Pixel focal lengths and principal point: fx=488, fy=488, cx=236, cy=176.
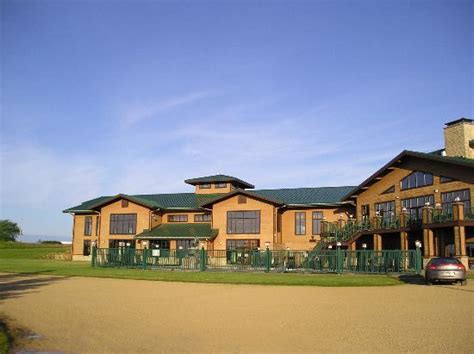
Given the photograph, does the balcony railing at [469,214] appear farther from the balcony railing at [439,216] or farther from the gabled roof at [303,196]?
the gabled roof at [303,196]

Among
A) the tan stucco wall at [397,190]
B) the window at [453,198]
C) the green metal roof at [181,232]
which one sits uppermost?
the tan stucco wall at [397,190]

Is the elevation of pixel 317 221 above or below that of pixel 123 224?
above

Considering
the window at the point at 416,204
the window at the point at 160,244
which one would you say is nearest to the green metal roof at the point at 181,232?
the window at the point at 160,244

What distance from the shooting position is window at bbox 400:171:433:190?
3403 centimetres

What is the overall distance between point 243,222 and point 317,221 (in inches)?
257

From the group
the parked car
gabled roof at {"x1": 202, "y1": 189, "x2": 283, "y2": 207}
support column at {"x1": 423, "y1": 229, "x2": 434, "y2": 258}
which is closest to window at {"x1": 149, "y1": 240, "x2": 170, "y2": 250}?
gabled roof at {"x1": 202, "y1": 189, "x2": 283, "y2": 207}

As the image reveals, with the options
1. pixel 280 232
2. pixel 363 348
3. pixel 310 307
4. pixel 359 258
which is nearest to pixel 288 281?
pixel 359 258

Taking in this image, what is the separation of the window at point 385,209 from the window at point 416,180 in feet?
5.67

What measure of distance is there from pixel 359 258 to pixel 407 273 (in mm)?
2933

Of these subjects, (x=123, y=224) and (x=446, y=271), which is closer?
(x=446, y=271)

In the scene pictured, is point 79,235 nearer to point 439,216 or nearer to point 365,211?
point 365,211

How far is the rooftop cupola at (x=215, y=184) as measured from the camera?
161 ft

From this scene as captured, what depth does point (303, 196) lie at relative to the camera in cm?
4484

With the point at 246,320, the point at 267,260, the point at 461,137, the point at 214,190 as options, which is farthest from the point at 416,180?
the point at 246,320
